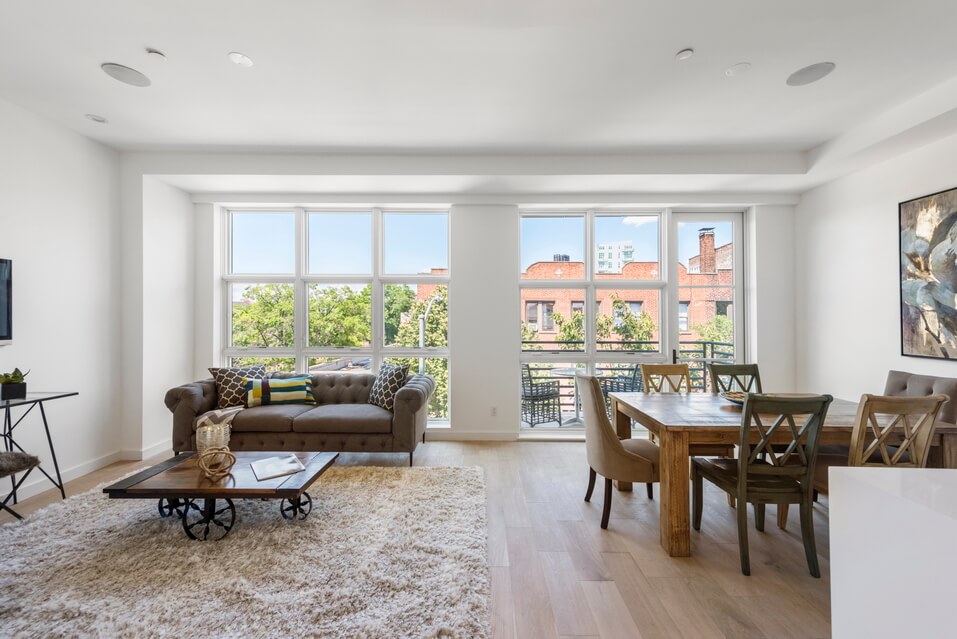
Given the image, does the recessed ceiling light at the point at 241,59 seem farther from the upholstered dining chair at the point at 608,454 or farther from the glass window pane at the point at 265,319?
the upholstered dining chair at the point at 608,454

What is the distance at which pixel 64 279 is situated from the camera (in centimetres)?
338

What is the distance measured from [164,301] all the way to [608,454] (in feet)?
14.8

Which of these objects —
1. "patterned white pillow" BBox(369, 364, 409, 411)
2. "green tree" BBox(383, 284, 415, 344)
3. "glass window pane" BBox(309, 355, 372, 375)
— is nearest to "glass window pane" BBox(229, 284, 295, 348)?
"glass window pane" BBox(309, 355, 372, 375)

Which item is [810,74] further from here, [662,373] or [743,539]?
[743,539]

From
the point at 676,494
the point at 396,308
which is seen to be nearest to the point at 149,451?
the point at 396,308

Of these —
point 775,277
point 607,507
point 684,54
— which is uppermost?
point 684,54

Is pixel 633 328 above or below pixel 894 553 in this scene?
above

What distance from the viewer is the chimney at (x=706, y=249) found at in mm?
4848

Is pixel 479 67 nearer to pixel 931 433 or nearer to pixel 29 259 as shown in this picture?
pixel 931 433

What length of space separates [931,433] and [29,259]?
588 centimetres

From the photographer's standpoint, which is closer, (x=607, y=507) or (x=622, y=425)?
(x=607, y=507)

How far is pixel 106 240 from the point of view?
378 centimetres

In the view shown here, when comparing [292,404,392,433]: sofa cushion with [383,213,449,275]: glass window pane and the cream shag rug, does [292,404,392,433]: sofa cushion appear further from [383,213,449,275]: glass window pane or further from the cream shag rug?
[383,213,449,275]: glass window pane

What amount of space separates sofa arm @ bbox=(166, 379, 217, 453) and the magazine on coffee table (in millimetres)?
1268
